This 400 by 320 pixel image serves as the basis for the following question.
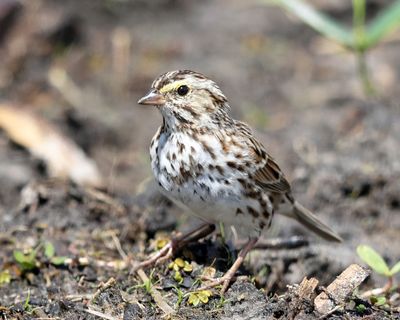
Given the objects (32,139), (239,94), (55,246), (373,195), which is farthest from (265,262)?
(239,94)

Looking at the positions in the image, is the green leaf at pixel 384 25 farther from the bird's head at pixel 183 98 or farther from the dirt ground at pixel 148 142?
the bird's head at pixel 183 98

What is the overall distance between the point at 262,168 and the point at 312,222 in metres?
0.95

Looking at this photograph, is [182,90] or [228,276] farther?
[182,90]

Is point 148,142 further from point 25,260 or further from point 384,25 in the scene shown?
point 25,260

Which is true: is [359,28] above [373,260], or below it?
above

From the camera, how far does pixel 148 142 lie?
8.63 metres

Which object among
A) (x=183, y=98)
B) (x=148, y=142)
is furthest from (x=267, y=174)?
(x=148, y=142)

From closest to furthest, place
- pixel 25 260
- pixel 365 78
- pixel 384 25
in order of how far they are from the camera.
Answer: pixel 25 260
pixel 384 25
pixel 365 78

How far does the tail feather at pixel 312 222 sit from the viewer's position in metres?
6.22

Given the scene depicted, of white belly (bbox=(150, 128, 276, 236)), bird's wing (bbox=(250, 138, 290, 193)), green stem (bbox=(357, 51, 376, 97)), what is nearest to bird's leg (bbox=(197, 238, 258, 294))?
white belly (bbox=(150, 128, 276, 236))

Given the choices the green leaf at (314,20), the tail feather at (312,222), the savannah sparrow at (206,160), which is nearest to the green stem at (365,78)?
the green leaf at (314,20)

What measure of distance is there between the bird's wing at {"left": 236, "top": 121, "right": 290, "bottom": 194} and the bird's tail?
411mm

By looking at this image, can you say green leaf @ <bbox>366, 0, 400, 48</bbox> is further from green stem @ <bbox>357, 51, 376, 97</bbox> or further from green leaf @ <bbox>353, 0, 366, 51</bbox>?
green stem @ <bbox>357, 51, 376, 97</bbox>

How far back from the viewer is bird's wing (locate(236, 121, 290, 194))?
541 centimetres
